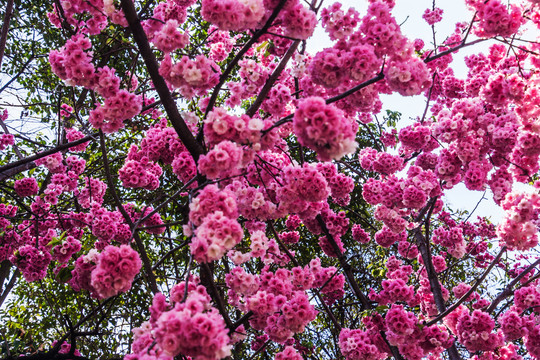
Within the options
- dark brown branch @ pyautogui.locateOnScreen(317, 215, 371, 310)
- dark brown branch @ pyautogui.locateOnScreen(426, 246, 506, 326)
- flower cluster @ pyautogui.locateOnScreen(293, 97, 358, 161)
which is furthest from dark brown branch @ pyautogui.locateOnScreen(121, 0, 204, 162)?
dark brown branch @ pyautogui.locateOnScreen(426, 246, 506, 326)

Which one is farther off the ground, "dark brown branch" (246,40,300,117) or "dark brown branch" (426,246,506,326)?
"dark brown branch" (246,40,300,117)

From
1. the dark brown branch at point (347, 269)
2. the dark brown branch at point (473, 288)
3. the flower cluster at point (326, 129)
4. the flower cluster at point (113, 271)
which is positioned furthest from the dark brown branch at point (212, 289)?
the dark brown branch at point (473, 288)

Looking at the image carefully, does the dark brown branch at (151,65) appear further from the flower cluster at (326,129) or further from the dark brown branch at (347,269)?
the dark brown branch at (347,269)

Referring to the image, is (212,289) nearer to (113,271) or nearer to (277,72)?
(113,271)

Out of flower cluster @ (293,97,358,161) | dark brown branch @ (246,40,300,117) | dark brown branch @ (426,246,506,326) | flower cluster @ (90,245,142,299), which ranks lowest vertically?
dark brown branch @ (426,246,506,326)

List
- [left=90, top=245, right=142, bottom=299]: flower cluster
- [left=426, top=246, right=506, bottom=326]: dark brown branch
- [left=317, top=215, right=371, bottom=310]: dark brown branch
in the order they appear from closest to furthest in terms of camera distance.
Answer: [left=90, top=245, right=142, bottom=299]: flower cluster < [left=426, top=246, right=506, bottom=326]: dark brown branch < [left=317, top=215, right=371, bottom=310]: dark brown branch

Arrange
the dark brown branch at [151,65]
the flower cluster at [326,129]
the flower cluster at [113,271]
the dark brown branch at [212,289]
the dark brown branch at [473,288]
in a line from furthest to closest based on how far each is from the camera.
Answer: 1. the dark brown branch at [473,288]
2. the dark brown branch at [151,65]
3. the dark brown branch at [212,289]
4. the flower cluster at [113,271]
5. the flower cluster at [326,129]

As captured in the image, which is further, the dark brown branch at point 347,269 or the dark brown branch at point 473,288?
the dark brown branch at point 347,269

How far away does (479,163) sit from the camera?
15.4 ft

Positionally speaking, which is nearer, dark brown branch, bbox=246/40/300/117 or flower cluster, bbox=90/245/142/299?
flower cluster, bbox=90/245/142/299

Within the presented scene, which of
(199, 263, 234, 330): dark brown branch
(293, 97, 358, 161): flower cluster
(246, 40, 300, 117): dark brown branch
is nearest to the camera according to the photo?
(293, 97, 358, 161): flower cluster

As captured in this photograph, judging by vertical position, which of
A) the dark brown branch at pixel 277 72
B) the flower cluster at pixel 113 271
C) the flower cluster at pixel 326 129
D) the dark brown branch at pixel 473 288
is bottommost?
the dark brown branch at pixel 473 288

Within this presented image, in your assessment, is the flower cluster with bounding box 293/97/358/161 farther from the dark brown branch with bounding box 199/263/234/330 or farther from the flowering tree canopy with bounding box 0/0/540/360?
the dark brown branch with bounding box 199/263/234/330

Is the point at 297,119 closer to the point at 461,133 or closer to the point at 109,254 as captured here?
the point at 109,254
